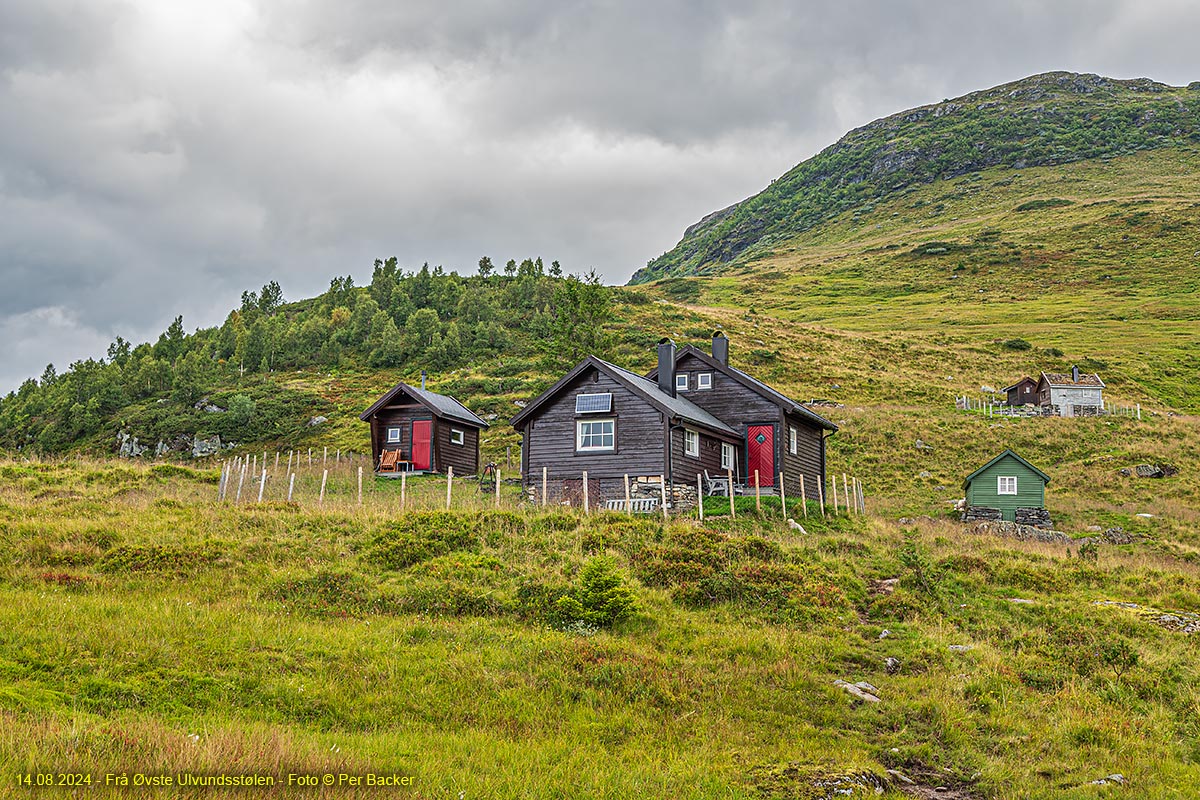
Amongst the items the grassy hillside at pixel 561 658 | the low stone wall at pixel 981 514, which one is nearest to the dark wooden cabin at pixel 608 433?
the grassy hillside at pixel 561 658

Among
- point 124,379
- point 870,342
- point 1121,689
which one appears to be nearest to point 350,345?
point 124,379

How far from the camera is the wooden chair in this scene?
4600 cm

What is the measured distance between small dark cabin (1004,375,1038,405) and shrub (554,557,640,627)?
2652 inches

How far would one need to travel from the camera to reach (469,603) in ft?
58.3

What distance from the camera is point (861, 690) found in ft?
46.9

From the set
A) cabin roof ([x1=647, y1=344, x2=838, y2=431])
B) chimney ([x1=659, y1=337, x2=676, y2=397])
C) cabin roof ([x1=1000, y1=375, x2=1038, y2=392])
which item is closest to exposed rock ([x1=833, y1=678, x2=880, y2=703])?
cabin roof ([x1=647, y1=344, x2=838, y2=431])

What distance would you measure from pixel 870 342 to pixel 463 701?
8994 centimetres

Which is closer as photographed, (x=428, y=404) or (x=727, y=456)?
(x=727, y=456)

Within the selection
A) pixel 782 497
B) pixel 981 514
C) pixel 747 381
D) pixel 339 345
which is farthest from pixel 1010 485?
pixel 339 345

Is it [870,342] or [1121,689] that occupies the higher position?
[870,342]

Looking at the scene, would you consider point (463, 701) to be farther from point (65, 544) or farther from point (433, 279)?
point (433, 279)

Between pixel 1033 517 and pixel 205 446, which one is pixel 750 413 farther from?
pixel 205 446

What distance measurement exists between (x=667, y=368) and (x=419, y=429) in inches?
624

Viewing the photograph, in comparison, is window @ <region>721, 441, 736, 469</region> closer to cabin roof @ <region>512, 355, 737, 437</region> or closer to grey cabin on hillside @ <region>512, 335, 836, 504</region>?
grey cabin on hillside @ <region>512, 335, 836, 504</region>
